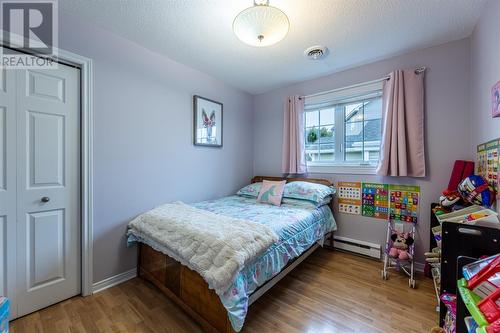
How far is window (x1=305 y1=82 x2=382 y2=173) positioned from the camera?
258cm

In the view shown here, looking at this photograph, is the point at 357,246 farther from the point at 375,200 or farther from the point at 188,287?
the point at 188,287

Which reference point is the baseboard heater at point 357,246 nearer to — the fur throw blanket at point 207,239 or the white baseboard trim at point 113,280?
the fur throw blanket at point 207,239

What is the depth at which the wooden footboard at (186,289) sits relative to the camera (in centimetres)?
134

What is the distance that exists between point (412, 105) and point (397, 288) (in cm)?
183

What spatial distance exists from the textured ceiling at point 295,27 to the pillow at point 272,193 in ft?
4.99

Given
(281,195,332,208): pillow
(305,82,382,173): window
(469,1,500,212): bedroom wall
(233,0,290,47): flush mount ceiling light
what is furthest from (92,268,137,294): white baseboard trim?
(469,1,500,212): bedroom wall

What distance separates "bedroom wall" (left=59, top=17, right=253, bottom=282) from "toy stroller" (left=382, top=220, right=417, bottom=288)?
2.22 meters

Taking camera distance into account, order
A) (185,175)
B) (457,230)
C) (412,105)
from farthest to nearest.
→ 1. (185,175)
2. (412,105)
3. (457,230)

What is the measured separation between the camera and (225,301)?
1.23 meters

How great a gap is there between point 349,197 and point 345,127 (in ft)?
3.06

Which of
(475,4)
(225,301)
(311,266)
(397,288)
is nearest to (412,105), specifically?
(475,4)

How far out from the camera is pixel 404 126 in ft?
7.34

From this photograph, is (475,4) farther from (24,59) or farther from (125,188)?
(24,59)

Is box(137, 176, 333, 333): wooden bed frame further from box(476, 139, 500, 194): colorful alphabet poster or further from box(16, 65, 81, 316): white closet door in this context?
box(476, 139, 500, 194): colorful alphabet poster
